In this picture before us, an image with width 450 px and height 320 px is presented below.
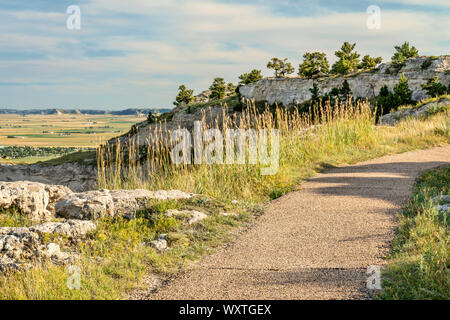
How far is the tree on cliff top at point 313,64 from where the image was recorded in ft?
169

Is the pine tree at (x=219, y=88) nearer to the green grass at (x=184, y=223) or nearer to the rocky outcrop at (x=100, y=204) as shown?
the green grass at (x=184, y=223)

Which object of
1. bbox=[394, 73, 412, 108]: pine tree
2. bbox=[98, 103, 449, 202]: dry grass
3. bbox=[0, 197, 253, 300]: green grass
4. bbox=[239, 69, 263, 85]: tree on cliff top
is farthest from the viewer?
bbox=[239, 69, 263, 85]: tree on cliff top

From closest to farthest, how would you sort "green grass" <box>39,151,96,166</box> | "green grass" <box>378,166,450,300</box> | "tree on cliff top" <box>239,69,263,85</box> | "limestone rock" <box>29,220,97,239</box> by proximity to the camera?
"green grass" <box>378,166,450,300</box> < "limestone rock" <box>29,220,97,239</box> < "green grass" <box>39,151,96,166</box> < "tree on cliff top" <box>239,69,263,85</box>

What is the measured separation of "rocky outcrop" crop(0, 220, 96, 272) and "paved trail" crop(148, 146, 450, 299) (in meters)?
1.52

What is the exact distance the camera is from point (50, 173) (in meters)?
51.1

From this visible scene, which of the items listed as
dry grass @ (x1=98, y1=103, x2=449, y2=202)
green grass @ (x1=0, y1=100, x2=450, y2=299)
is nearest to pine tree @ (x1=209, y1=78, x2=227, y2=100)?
dry grass @ (x1=98, y1=103, x2=449, y2=202)

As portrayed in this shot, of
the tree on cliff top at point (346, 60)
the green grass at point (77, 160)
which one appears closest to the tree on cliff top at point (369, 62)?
the tree on cliff top at point (346, 60)

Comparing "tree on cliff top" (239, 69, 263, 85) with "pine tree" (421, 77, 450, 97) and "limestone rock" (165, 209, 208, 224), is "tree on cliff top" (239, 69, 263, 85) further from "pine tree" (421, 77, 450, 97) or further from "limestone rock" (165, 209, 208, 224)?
"limestone rock" (165, 209, 208, 224)

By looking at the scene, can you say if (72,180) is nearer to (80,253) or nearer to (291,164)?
(291,164)

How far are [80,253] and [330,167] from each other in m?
7.80

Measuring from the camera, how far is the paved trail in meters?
4.20

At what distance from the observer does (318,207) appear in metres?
7.36

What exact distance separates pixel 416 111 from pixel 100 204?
1992 centimetres
